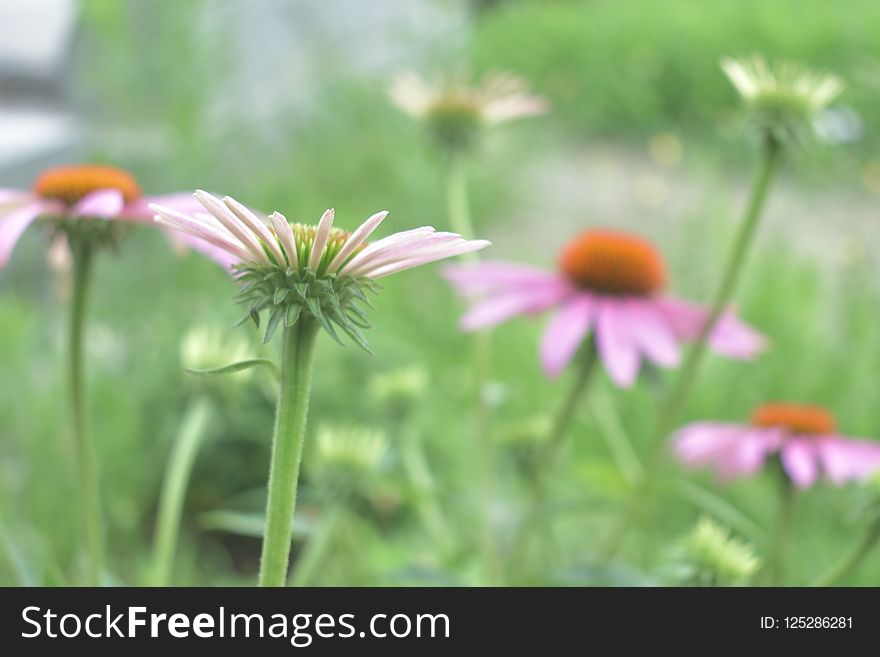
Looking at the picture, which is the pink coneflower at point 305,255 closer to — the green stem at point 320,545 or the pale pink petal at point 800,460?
the green stem at point 320,545

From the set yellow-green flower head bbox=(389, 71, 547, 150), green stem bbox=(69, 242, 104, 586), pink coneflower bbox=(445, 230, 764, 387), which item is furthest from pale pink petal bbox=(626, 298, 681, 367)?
green stem bbox=(69, 242, 104, 586)

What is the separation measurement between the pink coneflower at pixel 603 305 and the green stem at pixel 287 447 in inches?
11.9

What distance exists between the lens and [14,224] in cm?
47

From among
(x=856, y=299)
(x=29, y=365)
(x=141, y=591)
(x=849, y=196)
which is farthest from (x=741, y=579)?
(x=849, y=196)

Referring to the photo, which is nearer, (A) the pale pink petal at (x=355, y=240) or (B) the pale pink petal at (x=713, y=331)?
(A) the pale pink petal at (x=355, y=240)

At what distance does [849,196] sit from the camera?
244cm

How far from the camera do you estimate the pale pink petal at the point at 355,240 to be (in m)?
0.30

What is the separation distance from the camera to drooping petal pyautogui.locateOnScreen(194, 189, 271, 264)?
288 mm

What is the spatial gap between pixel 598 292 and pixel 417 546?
0.48m

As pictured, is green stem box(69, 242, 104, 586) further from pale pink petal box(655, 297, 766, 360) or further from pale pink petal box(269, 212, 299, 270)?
pale pink petal box(655, 297, 766, 360)

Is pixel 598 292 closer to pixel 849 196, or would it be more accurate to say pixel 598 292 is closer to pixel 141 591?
pixel 141 591

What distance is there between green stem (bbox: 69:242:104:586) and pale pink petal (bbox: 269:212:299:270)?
191 millimetres

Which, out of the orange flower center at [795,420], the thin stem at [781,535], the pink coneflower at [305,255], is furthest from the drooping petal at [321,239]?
the orange flower center at [795,420]

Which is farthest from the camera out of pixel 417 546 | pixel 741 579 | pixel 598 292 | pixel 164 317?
pixel 164 317
